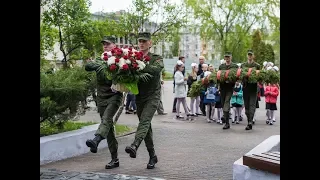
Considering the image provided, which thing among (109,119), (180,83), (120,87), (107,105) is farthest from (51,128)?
(180,83)

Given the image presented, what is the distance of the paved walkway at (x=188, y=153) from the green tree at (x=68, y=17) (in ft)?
9.68

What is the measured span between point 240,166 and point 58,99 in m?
3.65

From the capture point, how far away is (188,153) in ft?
28.8

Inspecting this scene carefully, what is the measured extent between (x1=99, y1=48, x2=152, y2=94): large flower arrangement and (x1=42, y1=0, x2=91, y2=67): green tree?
20.5 feet

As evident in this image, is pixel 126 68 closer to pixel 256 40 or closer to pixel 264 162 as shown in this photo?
pixel 264 162

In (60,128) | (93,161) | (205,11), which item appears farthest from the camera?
(205,11)

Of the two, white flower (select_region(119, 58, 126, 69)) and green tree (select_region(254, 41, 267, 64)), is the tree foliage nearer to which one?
green tree (select_region(254, 41, 267, 64))

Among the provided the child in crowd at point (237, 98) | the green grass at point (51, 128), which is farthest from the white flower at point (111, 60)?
the child in crowd at point (237, 98)

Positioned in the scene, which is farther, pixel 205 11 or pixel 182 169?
pixel 205 11

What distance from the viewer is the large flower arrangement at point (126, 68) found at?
21.6 feet
